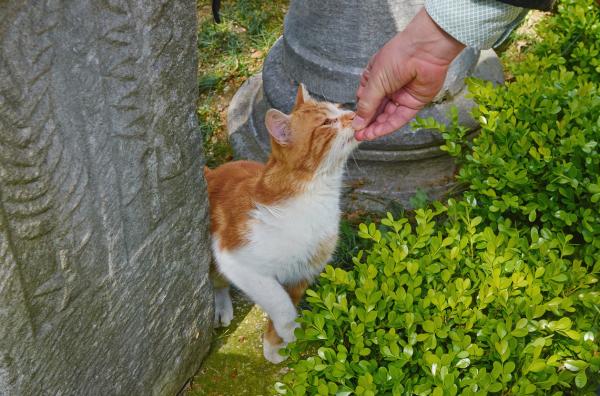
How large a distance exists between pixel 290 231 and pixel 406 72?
0.72m

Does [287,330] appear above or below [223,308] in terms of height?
above

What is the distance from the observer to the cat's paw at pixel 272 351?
8.42 ft

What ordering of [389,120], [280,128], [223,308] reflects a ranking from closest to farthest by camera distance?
[389,120] < [280,128] < [223,308]

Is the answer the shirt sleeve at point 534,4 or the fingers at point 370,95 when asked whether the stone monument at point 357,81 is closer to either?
the fingers at point 370,95

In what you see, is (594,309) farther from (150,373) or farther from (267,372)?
(150,373)

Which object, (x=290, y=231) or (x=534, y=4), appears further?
(x=290, y=231)

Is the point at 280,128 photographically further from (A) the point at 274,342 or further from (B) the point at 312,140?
Answer: (A) the point at 274,342

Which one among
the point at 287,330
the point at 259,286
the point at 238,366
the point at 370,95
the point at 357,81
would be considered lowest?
the point at 238,366

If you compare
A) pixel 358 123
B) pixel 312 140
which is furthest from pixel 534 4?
pixel 312 140

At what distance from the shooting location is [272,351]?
2576 millimetres

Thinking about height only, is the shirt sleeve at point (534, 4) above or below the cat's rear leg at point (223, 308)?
above

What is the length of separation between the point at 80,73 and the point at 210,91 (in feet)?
8.22

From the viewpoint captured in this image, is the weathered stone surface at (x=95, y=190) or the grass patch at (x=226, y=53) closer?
the weathered stone surface at (x=95, y=190)

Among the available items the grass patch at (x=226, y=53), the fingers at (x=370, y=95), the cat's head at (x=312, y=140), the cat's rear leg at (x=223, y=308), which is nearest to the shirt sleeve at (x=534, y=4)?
the fingers at (x=370, y=95)
